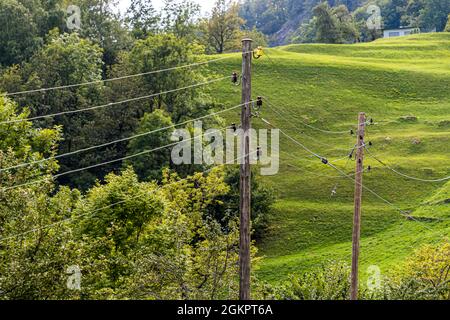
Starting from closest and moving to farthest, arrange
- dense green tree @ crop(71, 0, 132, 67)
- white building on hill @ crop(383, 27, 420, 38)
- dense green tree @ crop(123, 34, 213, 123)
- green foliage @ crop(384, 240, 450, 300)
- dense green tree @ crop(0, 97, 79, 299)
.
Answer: dense green tree @ crop(0, 97, 79, 299) → green foliage @ crop(384, 240, 450, 300) → dense green tree @ crop(123, 34, 213, 123) → dense green tree @ crop(71, 0, 132, 67) → white building on hill @ crop(383, 27, 420, 38)

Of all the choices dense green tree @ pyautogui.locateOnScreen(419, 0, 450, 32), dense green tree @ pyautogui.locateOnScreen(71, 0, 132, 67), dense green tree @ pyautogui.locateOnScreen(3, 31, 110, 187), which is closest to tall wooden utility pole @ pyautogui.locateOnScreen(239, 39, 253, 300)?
dense green tree @ pyautogui.locateOnScreen(3, 31, 110, 187)

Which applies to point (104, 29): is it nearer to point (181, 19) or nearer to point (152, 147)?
point (181, 19)

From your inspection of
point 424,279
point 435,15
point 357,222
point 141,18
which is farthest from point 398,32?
point 357,222

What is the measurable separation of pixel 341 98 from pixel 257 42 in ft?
176

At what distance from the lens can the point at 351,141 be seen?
72625mm

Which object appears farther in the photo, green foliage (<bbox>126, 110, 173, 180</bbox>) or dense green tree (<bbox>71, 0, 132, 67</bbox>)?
dense green tree (<bbox>71, 0, 132, 67</bbox>)

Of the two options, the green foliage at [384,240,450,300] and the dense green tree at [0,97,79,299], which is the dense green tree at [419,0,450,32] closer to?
the green foliage at [384,240,450,300]

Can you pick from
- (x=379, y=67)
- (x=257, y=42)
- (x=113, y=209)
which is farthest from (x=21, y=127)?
(x=257, y=42)

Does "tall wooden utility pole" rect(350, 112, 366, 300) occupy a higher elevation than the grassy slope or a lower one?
higher

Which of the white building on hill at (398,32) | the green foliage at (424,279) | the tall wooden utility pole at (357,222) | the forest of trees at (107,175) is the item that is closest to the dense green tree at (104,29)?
the forest of trees at (107,175)

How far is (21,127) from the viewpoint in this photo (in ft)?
143

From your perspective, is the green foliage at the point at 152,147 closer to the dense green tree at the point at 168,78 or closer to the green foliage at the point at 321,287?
the dense green tree at the point at 168,78

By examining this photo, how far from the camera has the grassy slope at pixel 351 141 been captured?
51.7 meters

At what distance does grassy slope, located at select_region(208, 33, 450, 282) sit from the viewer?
51.7 m
